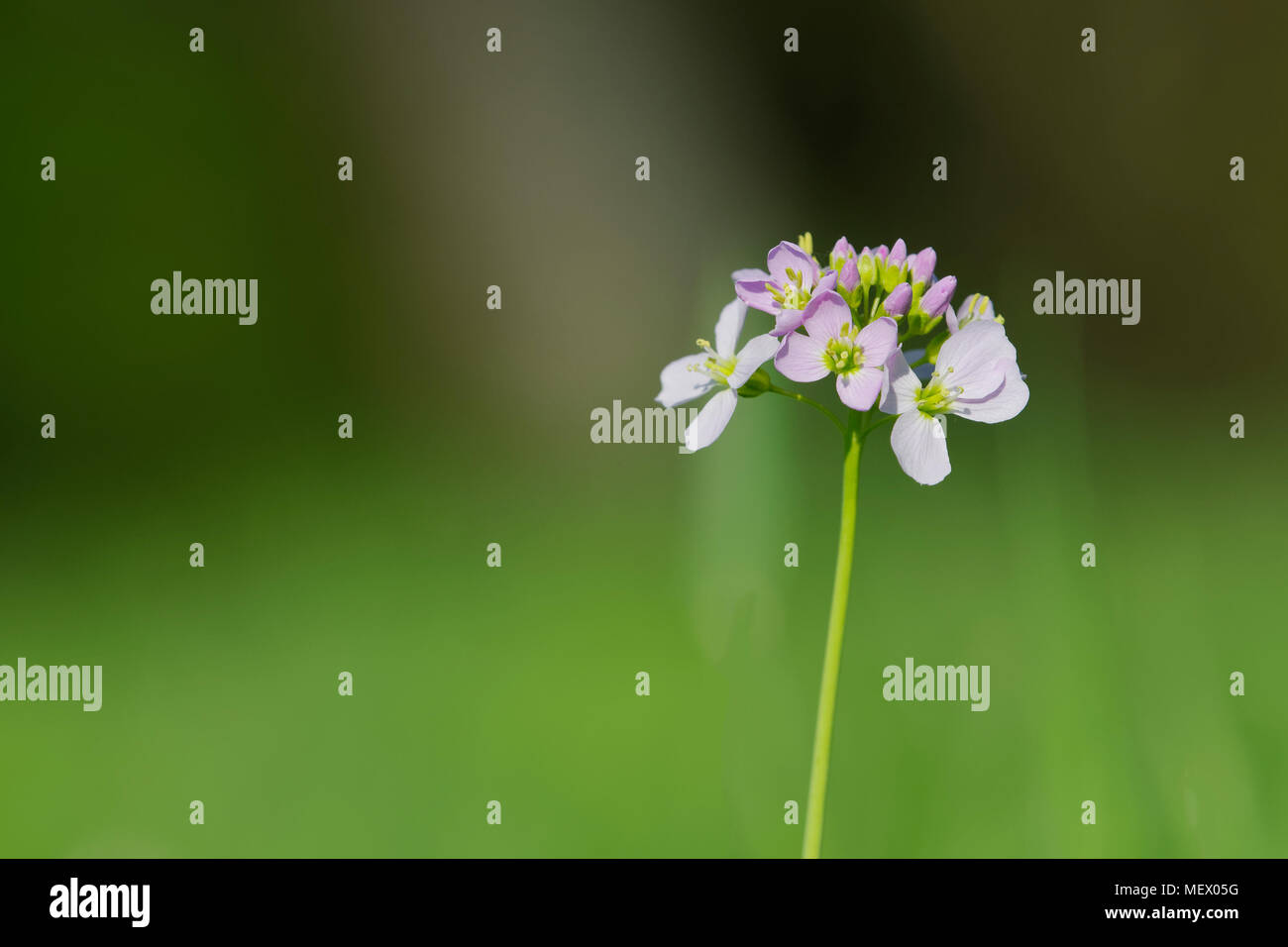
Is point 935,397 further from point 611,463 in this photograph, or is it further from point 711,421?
point 611,463

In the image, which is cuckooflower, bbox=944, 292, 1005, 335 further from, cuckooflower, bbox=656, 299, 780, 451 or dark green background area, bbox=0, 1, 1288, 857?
dark green background area, bbox=0, 1, 1288, 857

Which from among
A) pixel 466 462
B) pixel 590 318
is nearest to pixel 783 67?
pixel 590 318

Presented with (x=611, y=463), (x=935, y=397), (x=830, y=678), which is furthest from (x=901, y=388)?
(x=611, y=463)

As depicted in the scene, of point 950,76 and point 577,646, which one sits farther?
point 950,76

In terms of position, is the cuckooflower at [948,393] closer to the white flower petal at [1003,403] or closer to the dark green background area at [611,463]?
the white flower petal at [1003,403]

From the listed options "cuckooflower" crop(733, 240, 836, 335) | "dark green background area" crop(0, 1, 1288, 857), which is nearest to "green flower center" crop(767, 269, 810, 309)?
"cuckooflower" crop(733, 240, 836, 335)

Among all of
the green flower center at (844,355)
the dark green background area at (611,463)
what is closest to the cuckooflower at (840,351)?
the green flower center at (844,355)

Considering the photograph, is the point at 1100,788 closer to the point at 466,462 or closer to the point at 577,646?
the point at 577,646
